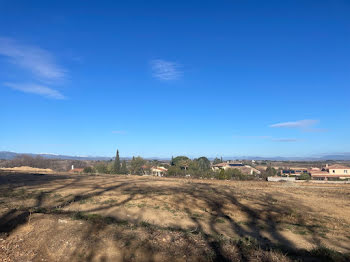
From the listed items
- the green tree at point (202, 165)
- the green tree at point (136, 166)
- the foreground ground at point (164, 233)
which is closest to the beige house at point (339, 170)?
the green tree at point (202, 165)

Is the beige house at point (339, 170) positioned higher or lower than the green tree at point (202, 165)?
lower

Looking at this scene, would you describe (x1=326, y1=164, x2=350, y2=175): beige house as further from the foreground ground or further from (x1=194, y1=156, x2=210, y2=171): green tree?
the foreground ground

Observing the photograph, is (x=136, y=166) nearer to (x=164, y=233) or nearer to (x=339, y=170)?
(x=339, y=170)

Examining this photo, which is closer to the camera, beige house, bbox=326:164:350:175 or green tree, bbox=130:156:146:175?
green tree, bbox=130:156:146:175

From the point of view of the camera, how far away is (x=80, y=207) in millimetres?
12914

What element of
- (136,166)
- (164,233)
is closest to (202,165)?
(136,166)

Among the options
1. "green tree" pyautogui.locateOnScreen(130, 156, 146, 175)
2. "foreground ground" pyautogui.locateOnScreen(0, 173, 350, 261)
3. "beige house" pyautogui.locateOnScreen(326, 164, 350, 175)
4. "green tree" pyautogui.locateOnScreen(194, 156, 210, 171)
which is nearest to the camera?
"foreground ground" pyautogui.locateOnScreen(0, 173, 350, 261)

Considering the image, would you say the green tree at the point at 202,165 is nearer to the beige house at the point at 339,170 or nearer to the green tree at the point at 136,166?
the green tree at the point at 136,166

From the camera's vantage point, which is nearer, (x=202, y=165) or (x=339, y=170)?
(x=339, y=170)

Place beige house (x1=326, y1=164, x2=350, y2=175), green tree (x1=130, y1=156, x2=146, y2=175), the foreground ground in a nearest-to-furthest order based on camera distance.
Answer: the foreground ground < green tree (x1=130, y1=156, x2=146, y2=175) < beige house (x1=326, y1=164, x2=350, y2=175)

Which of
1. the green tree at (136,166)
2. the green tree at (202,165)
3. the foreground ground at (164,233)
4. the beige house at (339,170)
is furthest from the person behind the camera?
the green tree at (202,165)

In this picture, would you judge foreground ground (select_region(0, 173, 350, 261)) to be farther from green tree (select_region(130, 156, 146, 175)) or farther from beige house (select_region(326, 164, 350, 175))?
beige house (select_region(326, 164, 350, 175))

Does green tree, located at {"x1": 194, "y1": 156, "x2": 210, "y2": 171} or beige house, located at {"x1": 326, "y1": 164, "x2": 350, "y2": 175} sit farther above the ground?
green tree, located at {"x1": 194, "y1": 156, "x2": 210, "y2": 171}

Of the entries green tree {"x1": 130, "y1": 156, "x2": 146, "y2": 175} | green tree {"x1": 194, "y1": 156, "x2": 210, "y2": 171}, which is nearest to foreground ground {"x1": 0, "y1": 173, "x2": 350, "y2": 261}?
green tree {"x1": 130, "y1": 156, "x2": 146, "y2": 175}
